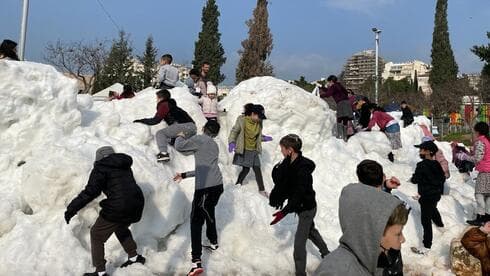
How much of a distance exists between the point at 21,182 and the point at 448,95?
127ft

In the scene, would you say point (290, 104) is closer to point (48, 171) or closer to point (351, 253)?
point (48, 171)

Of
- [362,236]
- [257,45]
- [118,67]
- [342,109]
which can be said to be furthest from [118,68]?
[362,236]

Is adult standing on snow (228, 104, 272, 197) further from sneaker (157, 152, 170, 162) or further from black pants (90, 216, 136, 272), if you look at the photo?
black pants (90, 216, 136, 272)

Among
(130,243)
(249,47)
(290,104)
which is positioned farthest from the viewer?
(249,47)

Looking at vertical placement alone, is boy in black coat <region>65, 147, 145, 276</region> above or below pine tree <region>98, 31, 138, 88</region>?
below

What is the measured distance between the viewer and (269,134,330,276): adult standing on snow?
18.4 feet

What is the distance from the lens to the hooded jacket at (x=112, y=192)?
506 cm

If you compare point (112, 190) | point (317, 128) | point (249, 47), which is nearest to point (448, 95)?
point (249, 47)

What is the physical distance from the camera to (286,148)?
18.7 feet

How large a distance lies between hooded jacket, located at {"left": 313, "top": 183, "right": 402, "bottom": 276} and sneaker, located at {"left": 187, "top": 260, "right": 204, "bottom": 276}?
3.84 meters

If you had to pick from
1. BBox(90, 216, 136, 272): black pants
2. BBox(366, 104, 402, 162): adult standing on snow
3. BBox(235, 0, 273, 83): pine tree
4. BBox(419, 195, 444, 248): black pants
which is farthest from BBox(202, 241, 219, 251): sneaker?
BBox(235, 0, 273, 83): pine tree

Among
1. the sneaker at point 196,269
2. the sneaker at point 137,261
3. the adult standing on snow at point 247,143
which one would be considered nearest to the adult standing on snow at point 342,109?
the adult standing on snow at point 247,143

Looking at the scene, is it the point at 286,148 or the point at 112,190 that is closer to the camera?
the point at 112,190

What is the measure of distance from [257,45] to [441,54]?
2086cm
